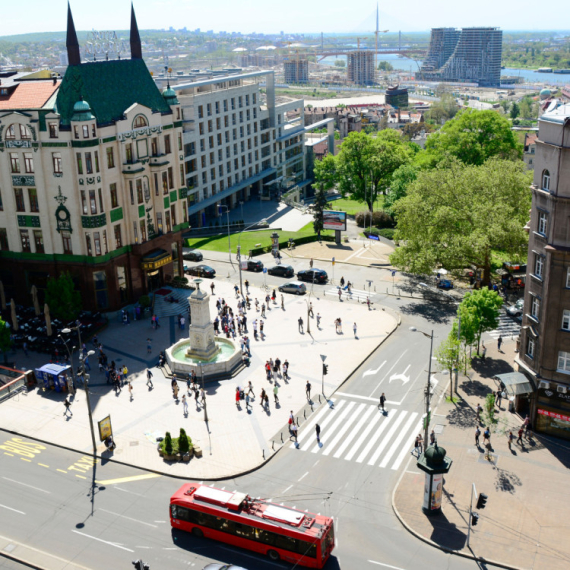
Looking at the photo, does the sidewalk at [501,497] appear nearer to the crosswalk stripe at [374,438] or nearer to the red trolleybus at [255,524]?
the crosswalk stripe at [374,438]

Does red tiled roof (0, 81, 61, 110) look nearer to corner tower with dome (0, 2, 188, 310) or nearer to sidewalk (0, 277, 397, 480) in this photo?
corner tower with dome (0, 2, 188, 310)

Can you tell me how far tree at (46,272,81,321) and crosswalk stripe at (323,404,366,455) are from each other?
33.3 metres

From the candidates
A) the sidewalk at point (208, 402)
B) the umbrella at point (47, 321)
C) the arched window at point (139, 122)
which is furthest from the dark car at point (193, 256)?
the umbrella at point (47, 321)

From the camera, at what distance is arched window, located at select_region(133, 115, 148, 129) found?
76.9 m

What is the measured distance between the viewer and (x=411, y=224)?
8125cm

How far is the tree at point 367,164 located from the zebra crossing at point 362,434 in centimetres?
7362

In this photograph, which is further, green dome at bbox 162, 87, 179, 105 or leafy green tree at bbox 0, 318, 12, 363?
green dome at bbox 162, 87, 179, 105

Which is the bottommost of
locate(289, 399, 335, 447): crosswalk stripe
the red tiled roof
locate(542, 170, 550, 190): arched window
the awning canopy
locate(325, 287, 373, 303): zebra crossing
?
locate(325, 287, 373, 303): zebra crossing

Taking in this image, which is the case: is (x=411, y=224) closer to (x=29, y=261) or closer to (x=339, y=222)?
(x=339, y=222)

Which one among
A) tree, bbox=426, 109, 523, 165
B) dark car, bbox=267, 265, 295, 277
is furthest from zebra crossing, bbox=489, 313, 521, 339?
tree, bbox=426, 109, 523, 165

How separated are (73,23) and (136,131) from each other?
49.1 feet

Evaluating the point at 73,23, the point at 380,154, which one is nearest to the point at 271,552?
the point at 73,23

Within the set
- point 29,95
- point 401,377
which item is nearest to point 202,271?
point 29,95

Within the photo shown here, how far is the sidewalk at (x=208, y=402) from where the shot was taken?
50.6 metres
